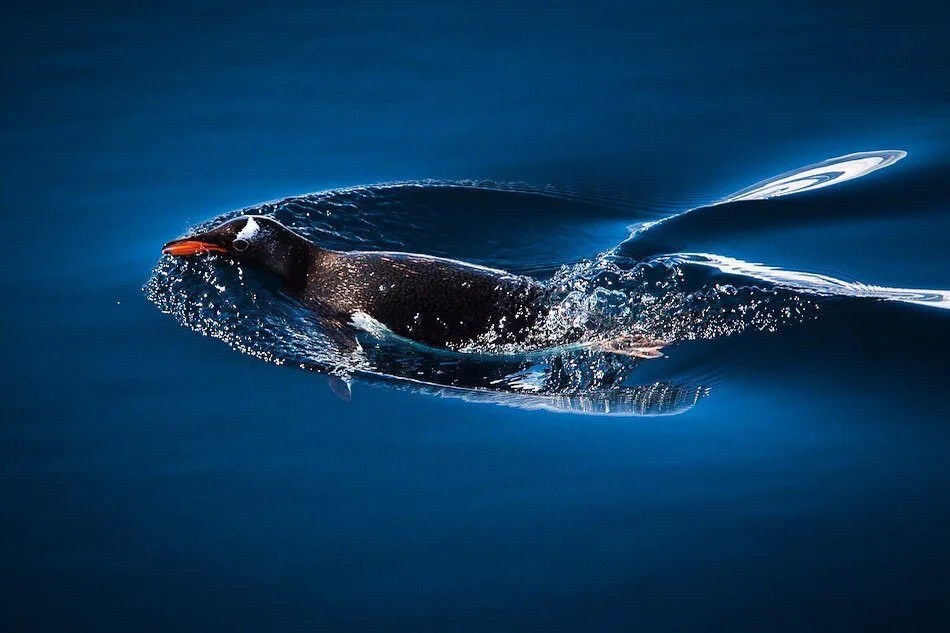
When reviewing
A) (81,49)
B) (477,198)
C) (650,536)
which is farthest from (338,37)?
(650,536)

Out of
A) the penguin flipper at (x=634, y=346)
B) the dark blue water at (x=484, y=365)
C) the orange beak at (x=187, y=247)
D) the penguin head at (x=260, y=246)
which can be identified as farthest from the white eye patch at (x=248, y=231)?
the penguin flipper at (x=634, y=346)

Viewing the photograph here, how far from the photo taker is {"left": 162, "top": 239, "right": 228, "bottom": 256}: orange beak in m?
6.55

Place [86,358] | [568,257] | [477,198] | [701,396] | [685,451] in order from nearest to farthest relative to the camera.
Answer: [685,451] → [701,396] → [86,358] → [568,257] → [477,198]

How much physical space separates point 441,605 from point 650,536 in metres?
0.90

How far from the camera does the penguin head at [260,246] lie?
651 cm

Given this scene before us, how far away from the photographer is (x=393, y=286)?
6.13m

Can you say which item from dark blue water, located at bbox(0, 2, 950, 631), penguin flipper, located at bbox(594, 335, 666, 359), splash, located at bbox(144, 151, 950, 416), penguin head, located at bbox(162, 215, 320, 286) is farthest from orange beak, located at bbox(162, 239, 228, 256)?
penguin flipper, located at bbox(594, 335, 666, 359)

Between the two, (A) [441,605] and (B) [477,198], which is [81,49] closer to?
(B) [477,198]

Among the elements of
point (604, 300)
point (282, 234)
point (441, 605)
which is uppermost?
point (282, 234)

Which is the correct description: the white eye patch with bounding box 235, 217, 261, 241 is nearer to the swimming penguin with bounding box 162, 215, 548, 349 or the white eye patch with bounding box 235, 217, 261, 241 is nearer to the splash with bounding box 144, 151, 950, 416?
the swimming penguin with bounding box 162, 215, 548, 349

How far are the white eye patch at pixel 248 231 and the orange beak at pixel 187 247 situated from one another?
5.9 inches

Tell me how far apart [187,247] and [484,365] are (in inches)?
83.3

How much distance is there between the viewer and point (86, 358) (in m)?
5.76

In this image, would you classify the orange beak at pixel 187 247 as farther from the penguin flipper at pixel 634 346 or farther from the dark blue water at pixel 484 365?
the penguin flipper at pixel 634 346
